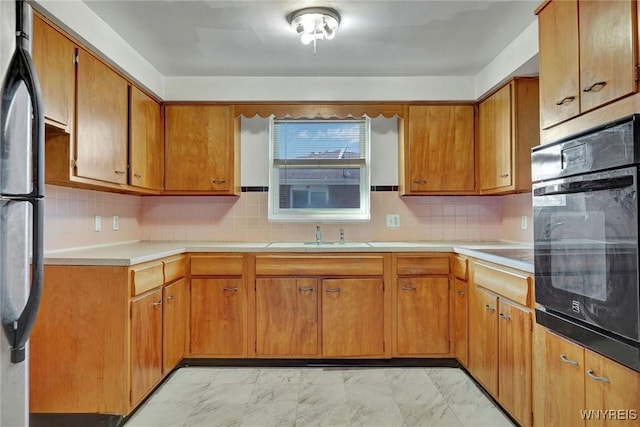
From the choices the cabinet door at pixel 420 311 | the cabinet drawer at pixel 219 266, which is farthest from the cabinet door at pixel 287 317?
the cabinet door at pixel 420 311

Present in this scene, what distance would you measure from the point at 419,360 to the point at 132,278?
2.01 m

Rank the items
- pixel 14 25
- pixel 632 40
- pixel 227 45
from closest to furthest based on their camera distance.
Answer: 1. pixel 14 25
2. pixel 632 40
3. pixel 227 45

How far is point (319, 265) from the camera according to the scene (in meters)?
2.86

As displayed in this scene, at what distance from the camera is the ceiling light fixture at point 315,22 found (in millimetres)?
2160

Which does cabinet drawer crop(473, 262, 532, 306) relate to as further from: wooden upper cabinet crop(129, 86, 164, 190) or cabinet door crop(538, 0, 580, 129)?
wooden upper cabinet crop(129, 86, 164, 190)

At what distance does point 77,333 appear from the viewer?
2023mm

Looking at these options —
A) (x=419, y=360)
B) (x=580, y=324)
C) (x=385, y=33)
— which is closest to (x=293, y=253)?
(x=419, y=360)

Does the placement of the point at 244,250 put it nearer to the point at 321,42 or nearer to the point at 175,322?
Result: the point at 175,322

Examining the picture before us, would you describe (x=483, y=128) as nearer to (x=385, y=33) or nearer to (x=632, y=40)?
(x=385, y=33)

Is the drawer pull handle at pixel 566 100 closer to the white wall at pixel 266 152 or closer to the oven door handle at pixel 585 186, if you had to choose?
the oven door handle at pixel 585 186

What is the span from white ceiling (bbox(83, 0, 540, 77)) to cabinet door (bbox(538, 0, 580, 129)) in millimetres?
467

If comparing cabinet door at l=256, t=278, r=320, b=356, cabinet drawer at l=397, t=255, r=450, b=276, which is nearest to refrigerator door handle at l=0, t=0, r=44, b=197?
cabinet door at l=256, t=278, r=320, b=356

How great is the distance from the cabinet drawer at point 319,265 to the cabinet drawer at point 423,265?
0.50 ft

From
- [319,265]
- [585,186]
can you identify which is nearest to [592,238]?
[585,186]
